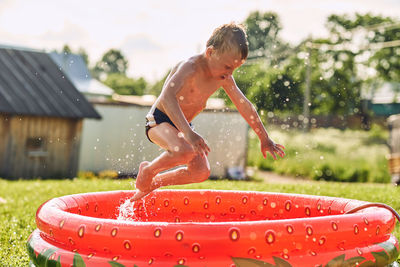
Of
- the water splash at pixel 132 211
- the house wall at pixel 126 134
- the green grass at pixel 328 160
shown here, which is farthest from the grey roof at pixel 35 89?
the water splash at pixel 132 211

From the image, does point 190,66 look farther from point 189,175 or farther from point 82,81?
point 82,81

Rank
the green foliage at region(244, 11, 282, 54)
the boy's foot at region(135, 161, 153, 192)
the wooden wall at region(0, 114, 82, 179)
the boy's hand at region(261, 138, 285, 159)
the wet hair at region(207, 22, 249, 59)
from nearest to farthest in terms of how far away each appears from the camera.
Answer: the wet hair at region(207, 22, 249, 59) → the boy's foot at region(135, 161, 153, 192) → the boy's hand at region(261, 138, 285, 159) → the green foliage at region(244, 11, 282, 54) → the wooden wall at region(0, 114, 82, 179)

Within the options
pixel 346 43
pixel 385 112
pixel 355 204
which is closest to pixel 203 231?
pixel 355 204

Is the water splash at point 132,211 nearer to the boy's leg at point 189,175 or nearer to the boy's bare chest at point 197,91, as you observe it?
the boy's leg at point 189,175

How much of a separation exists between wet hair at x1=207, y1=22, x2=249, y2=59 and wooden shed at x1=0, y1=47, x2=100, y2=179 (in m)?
9.32

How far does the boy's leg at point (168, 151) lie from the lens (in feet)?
8.55

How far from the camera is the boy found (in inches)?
100.0

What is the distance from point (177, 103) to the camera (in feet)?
8.45

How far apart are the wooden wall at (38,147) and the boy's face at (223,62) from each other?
32.6 feet

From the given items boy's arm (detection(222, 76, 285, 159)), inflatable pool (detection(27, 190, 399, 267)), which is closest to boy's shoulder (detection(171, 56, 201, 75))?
boy's arm (detection(222, 76, 285, 159))

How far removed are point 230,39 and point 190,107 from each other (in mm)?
501

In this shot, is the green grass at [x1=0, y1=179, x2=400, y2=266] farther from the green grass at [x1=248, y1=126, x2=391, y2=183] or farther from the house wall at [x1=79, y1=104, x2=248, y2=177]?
the house wall at [x1=79, y1=104, x2=248, y2=177]

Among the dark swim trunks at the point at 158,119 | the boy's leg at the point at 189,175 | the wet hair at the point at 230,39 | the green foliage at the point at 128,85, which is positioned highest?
the wet hair at the point at 230,39

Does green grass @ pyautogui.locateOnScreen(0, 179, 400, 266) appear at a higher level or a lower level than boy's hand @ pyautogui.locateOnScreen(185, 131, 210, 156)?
lower
